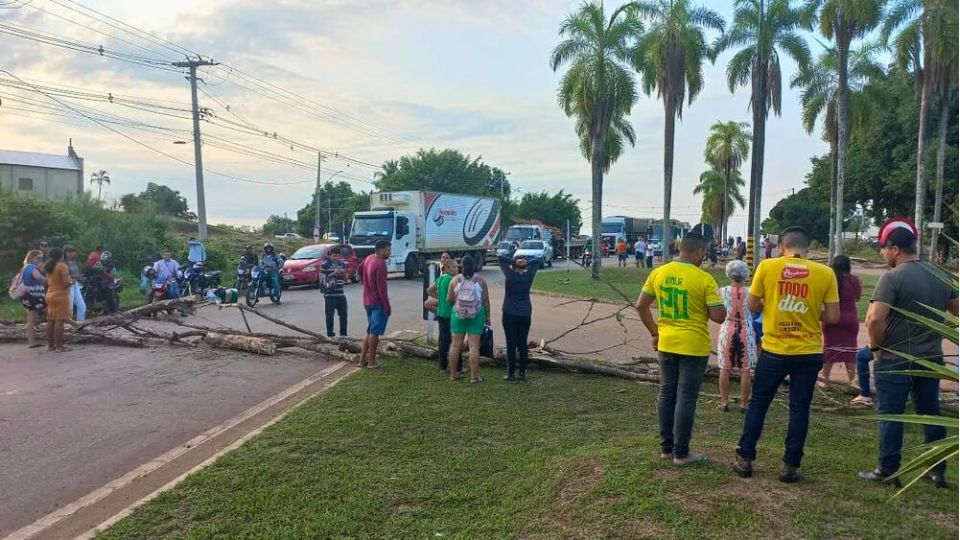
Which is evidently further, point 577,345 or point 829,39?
point 829,39

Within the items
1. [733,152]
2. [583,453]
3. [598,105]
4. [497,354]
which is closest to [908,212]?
[733,152]

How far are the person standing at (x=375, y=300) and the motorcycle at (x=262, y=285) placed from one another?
8.99m

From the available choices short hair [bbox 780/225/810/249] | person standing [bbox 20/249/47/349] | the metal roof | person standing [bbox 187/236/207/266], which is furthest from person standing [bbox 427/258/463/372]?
the metal roof

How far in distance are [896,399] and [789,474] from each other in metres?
0.92

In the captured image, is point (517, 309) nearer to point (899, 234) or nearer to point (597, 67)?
point (899, 234)

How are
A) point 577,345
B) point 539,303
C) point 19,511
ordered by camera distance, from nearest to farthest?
1. point 19,511
2. point 577,345
3. point 539,303

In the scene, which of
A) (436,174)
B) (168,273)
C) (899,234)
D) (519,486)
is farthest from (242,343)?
(436,174)

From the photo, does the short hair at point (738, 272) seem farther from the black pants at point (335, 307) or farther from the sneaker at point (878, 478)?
the black pants at point (335, 307)

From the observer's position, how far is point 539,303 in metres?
19.2

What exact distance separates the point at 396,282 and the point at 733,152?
3616 cm

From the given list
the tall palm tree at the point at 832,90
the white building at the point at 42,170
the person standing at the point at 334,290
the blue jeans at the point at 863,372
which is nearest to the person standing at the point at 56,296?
the person standing at the point at 334,290

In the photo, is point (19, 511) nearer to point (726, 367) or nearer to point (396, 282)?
point (726, 367)

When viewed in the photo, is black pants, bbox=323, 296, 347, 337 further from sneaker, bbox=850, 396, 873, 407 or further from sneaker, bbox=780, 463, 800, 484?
sneaker, bbox=780, 463, 800, 484

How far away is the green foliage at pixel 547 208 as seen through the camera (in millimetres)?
73312
